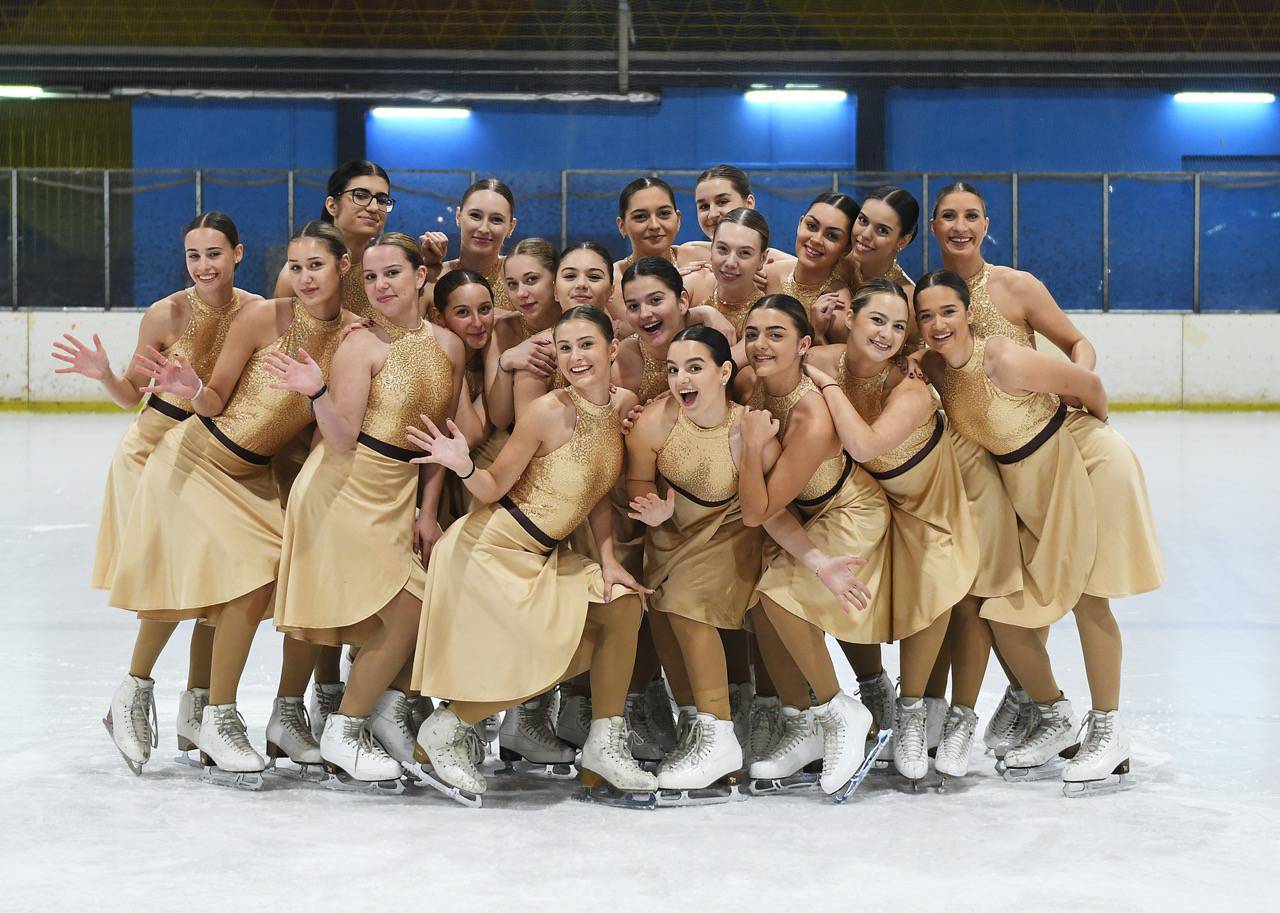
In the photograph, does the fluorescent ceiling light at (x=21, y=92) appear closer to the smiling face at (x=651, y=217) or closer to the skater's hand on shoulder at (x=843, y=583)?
the smiling face at (x=651, y=217)

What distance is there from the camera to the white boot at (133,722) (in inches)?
139

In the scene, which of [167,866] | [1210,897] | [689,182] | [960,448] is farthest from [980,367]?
[689,182]

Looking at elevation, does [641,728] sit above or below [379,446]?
below

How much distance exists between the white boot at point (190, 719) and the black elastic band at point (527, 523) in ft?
3.13

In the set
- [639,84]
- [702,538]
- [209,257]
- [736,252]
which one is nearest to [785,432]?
[702,538]

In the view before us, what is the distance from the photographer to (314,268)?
346cm

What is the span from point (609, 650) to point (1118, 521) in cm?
129

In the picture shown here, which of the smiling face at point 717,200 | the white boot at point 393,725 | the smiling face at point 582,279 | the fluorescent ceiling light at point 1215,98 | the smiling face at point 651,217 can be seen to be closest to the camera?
the white boot at point 393,725

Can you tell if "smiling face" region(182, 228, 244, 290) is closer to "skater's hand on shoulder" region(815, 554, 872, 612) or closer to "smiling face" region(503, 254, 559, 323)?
"smiling face" region(503, 254, 559, 323)

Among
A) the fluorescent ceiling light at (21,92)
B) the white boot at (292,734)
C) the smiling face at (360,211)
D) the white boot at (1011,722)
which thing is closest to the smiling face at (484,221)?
the smiling face at (360,211)

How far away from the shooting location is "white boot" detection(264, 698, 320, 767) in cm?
353

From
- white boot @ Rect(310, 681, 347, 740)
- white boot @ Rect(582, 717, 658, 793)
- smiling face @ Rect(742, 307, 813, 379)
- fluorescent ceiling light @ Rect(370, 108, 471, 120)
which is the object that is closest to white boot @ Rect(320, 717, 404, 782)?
white boot @ Rect(310, 681, 347, 740)

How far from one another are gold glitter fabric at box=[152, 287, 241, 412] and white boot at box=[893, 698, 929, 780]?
1929 mm

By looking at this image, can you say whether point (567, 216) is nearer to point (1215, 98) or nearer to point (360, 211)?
point (1215, 98)
